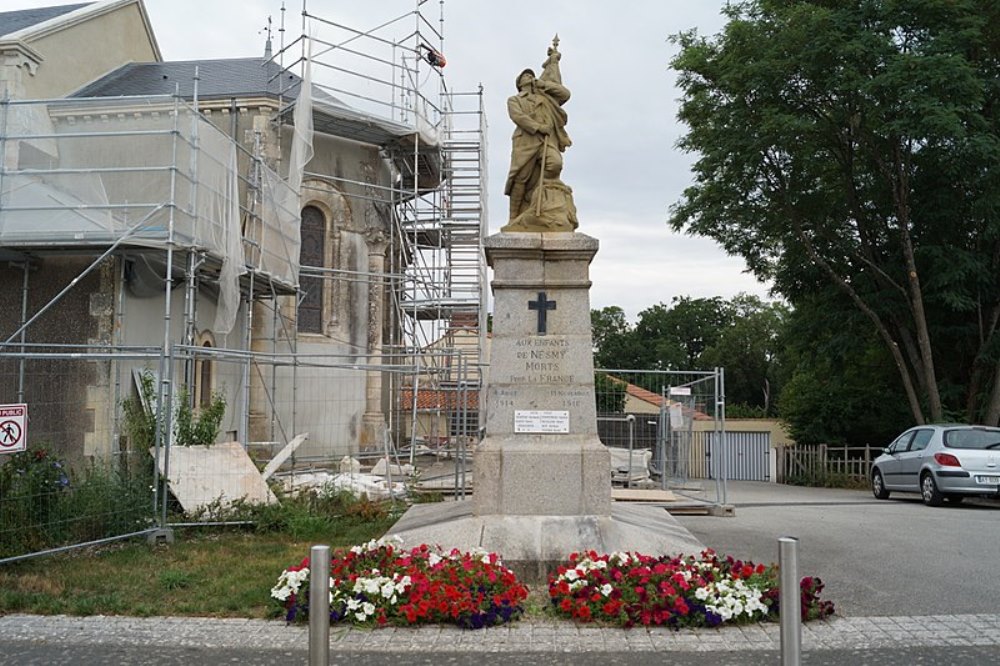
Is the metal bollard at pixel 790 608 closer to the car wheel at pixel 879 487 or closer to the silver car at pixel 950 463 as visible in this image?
the silver car at pixel 950 463

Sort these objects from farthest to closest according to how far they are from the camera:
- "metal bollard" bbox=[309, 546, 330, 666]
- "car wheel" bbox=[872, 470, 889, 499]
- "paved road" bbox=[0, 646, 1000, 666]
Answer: "car wheel" bbox=[872, 470, 889, 499] → "paved road" bbox=[0, 646, 1000, 666] → "metal bollard" bbox=[309, 546, 330, 666]

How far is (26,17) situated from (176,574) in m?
20.1

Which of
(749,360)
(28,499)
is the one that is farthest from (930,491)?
(749,360)

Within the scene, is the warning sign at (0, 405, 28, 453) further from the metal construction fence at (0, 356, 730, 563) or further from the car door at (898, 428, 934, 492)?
the car door at (898, 428, 934, 492)

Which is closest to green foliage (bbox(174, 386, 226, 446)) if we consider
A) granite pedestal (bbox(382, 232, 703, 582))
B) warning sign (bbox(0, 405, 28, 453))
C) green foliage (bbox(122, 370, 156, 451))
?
green foliage (bbox(122, 370, 156, 451))

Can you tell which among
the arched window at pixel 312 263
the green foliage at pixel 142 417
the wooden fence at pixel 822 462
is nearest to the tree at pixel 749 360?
Result: the wooden fence at pixel 822 462

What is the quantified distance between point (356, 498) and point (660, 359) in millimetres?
68580

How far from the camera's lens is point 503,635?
6.62 m

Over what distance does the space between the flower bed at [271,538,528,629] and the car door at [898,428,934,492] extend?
1150cm

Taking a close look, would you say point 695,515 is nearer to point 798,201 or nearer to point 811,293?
point 798,201

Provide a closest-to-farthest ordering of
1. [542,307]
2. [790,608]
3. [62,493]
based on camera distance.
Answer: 1. [790,608]
2. [542,307]
3. [62,493]

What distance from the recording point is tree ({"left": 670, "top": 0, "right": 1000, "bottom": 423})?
Result: 2133 centimetres

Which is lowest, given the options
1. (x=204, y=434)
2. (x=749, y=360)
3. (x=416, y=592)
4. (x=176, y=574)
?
(x=176, y=574)

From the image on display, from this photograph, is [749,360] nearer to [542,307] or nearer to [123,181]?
[123,181]
